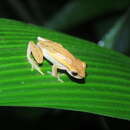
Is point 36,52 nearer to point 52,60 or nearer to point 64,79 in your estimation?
point 52,60

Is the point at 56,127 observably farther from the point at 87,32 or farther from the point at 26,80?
the point at 87,32

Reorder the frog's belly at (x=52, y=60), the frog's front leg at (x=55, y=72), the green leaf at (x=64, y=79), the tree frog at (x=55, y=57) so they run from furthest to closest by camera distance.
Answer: the frog's belly at (x=52, y=60) → the tree frog at (x=55, y=57) → the frog's front leg at (x=55, y=72) → the green leaf at (x=64, y=79)

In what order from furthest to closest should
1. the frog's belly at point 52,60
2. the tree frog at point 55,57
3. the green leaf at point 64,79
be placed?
the frog's belly at point 52,60
the tree frog at point 55,57
the green leaf at point 64,79

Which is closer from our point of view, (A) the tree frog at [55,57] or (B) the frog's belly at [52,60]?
(A) the tree frog at [55,57]

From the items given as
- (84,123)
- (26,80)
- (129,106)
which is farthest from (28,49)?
(84,123)

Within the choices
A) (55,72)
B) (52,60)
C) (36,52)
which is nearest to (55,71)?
(55,72)

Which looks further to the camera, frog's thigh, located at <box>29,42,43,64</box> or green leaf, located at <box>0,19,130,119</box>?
frog's thigh, located at <box>29,42,43,64</box>

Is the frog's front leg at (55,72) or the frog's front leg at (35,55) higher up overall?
the frog's front leg at (35,55)

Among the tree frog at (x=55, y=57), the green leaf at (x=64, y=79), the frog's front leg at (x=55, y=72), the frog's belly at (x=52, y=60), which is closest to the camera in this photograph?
the green leaf at (x=64, y=79)
